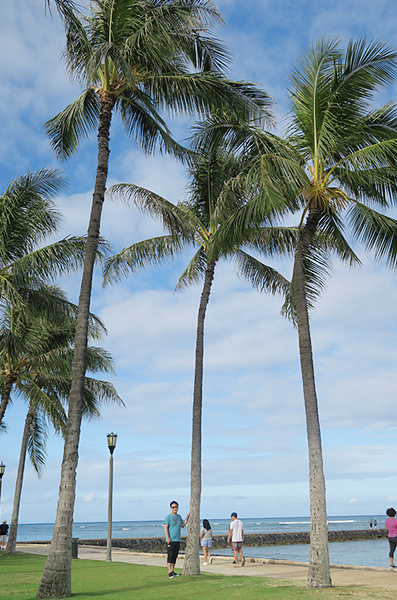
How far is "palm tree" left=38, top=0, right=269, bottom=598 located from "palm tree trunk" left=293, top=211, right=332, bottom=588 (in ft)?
12.4

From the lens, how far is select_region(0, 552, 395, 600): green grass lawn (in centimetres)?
915

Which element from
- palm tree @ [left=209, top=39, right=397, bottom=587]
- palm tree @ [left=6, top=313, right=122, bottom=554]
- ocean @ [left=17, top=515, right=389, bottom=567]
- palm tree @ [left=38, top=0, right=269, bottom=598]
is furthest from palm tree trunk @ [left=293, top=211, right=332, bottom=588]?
ocean @ [left=17, top=515, right=389, bottom=567]

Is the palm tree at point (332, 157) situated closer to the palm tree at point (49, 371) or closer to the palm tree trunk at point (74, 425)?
the palm tree trunk at point (74, 425)

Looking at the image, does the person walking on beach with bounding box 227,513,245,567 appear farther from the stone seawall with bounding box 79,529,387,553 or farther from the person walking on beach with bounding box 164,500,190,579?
the stone seawall with bounding box 79,529,387,553

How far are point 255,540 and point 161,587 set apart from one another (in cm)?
4083

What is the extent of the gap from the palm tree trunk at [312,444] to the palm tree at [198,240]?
1.72 metres

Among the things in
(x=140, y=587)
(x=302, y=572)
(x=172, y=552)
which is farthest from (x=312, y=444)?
(x=302, y=572)

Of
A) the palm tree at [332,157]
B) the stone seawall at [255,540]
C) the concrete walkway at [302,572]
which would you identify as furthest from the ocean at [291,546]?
the palm tree at [332,157]

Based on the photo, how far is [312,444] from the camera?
34.6 feet

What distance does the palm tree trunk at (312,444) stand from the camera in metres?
9.87

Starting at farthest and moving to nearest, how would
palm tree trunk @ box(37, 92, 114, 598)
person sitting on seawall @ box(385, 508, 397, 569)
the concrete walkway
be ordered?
1. person sitting on seawall @ box(385, 508, 397, 569)
2. the concrete walkway
3. palm tree trunk @ box(37, 92, 114, 598)

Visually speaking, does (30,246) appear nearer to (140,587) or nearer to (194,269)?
(194,269)

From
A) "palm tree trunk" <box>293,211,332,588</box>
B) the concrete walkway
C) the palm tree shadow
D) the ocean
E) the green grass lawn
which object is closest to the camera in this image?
the green grass lawn

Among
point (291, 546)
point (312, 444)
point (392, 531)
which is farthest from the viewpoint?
point (291, 546)
